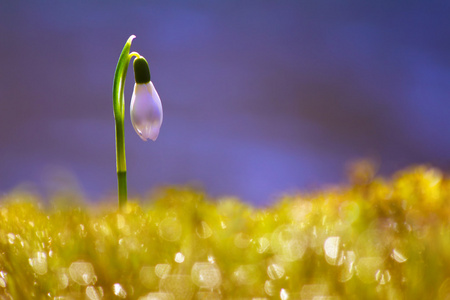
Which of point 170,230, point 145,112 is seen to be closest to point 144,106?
point 145,112

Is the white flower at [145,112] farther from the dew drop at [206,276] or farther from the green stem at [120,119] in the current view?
the dew drop at [206,276]

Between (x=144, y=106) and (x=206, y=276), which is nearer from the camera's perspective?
(x=206, y=276)

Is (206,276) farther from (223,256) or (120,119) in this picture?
(120,119)

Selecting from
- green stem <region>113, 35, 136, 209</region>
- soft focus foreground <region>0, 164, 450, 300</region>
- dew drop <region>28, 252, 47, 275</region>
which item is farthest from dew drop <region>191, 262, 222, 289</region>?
green stem <region>113, 35, 136, 209</region>

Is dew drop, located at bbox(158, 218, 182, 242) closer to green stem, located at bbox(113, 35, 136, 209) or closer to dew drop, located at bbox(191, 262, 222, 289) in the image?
dew drop, located at bbox(191, 262, 222, 289)

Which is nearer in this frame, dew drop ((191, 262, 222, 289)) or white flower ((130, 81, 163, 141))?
dew drop ((191, 262, 222, 289))

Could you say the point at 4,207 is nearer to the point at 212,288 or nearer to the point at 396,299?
the point at 212,288
